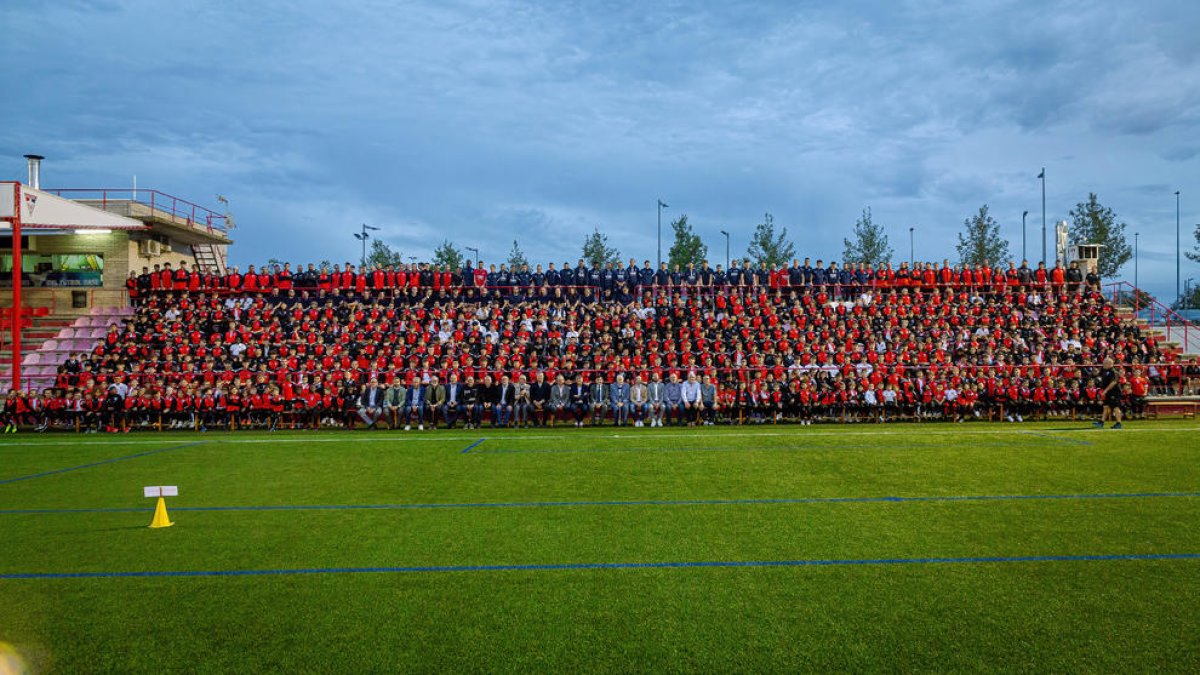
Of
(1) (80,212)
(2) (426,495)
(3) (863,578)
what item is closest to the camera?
(3) (863,578)

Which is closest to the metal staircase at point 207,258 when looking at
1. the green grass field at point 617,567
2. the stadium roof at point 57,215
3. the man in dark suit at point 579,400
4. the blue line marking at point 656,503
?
the stadium roof at point 57,215

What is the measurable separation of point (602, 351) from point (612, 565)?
52.7ft

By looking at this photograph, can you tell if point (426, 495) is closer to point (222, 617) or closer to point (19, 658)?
point (222, 617)

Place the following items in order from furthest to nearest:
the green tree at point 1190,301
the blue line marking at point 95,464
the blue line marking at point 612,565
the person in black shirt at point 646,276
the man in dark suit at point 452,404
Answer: the green tree at point 1190,301, the person in black shirt at point 646,276, the man in dark suit at point 452,404, the blue line marking at point 95,464, the blue line marking at point 612,565

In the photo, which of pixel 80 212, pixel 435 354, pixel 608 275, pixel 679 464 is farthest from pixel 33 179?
pixel 679 464

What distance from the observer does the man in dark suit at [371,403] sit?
20.2m

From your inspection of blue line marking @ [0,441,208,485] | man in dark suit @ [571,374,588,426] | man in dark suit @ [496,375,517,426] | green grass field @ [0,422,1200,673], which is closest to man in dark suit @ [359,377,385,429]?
man in dark suit @ [496,375,517,426]

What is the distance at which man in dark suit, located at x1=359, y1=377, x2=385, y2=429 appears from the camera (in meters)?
20.2

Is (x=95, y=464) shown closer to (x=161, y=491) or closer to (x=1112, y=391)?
(x=161, y=491)

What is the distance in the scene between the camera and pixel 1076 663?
411 centimetres

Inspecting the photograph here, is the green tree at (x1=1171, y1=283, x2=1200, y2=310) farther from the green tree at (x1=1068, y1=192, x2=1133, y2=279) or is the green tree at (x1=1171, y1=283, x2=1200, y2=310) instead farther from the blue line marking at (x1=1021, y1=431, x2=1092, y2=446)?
the blue line marking at (x1=1021, y1=431, x2=1092, y2=446)

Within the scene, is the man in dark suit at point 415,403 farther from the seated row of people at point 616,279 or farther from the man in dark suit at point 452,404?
the seated row of people at point 616,279

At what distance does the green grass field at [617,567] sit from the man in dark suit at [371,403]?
8.18 m

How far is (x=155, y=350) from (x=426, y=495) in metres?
18.1
